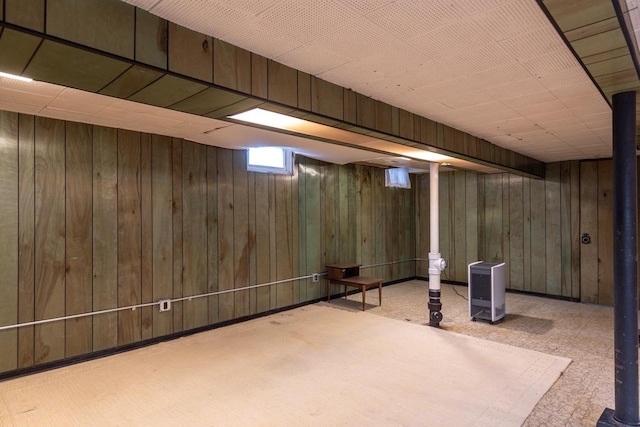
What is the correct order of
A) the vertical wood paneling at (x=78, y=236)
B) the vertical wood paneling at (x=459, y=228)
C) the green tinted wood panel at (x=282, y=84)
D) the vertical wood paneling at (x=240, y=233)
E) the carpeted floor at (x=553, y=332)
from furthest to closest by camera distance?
the vertical wood paneling at (x=459, y=228) < the vertical wood paneling at (x=240, y=233) < the vertical wood paneling at (x=78, y=236) < the carpeted floor at (x=553, y=332) < the green tinted wood panel at (x=282, y=84)

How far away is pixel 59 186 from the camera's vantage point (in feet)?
10.7

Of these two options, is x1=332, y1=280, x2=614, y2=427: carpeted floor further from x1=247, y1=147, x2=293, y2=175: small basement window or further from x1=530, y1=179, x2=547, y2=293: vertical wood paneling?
x1=247, y1=147, x2=293, y2=175: small basement window

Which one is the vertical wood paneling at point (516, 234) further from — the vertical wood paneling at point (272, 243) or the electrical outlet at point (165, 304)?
the electrical outlet at point (165, 304)

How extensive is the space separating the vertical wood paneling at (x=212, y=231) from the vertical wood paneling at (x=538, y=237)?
5.19 m

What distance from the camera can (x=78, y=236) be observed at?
133 inches

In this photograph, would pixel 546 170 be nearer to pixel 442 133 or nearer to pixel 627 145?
pixel 442 133

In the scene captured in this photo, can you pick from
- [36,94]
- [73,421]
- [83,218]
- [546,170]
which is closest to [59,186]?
[83,218]

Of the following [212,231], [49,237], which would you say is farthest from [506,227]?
[49,237]

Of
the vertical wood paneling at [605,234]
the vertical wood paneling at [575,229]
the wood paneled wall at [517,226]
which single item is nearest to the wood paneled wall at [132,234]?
the wood paneled wall at [517,226]

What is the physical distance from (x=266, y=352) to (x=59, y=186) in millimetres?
2440

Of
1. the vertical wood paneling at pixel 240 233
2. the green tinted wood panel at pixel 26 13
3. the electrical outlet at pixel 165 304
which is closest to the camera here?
the green tinted wood panel at pixel 26 13

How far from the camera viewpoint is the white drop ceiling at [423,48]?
59.1 inches

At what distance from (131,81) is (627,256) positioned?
114 inches

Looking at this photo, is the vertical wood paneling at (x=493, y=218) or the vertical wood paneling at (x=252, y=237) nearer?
the vertical wood paneling at (x=252, y=237)
